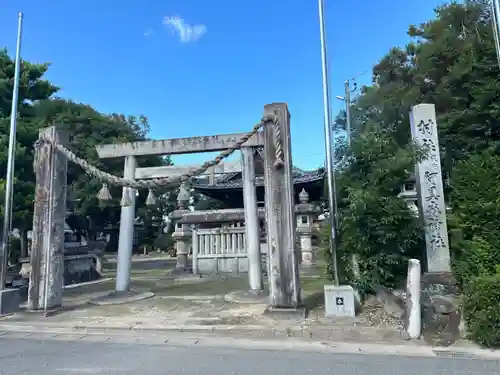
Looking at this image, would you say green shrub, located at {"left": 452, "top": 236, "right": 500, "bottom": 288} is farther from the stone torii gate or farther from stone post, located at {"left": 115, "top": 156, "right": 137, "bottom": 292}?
stone post, located at {"left": 115, "top": 156, "right": 137, "bottom": 292}

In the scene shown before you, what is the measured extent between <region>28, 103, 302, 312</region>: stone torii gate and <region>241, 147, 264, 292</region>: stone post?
0.03 m

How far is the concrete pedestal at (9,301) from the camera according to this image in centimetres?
800

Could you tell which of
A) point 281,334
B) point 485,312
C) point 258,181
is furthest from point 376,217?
point 258,181

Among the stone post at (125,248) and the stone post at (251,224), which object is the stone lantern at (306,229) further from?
the stone post at (125,248)

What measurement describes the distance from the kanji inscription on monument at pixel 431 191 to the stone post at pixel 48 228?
8319 mm

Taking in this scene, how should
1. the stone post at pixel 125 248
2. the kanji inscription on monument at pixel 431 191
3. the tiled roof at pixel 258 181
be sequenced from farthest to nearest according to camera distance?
the tiled roof at pixel 258 181 → the stone post at pixel 125 248 → the kanji inscription on monument at pixel 431 191

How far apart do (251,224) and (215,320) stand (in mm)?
3354

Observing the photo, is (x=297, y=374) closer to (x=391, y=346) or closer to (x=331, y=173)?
(x=391, y=346)

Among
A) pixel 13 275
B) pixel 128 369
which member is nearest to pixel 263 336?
pixel 128 369

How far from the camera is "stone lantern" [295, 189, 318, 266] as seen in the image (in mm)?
17875

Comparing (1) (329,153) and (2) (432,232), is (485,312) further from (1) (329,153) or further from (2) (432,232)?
(1) (329,153)

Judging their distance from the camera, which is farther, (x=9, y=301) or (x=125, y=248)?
(x=125, y=248)

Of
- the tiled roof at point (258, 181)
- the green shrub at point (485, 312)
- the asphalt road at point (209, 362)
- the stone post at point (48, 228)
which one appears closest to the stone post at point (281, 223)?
the asphalt road at point (209, 362)

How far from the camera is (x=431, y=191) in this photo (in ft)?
25.7
